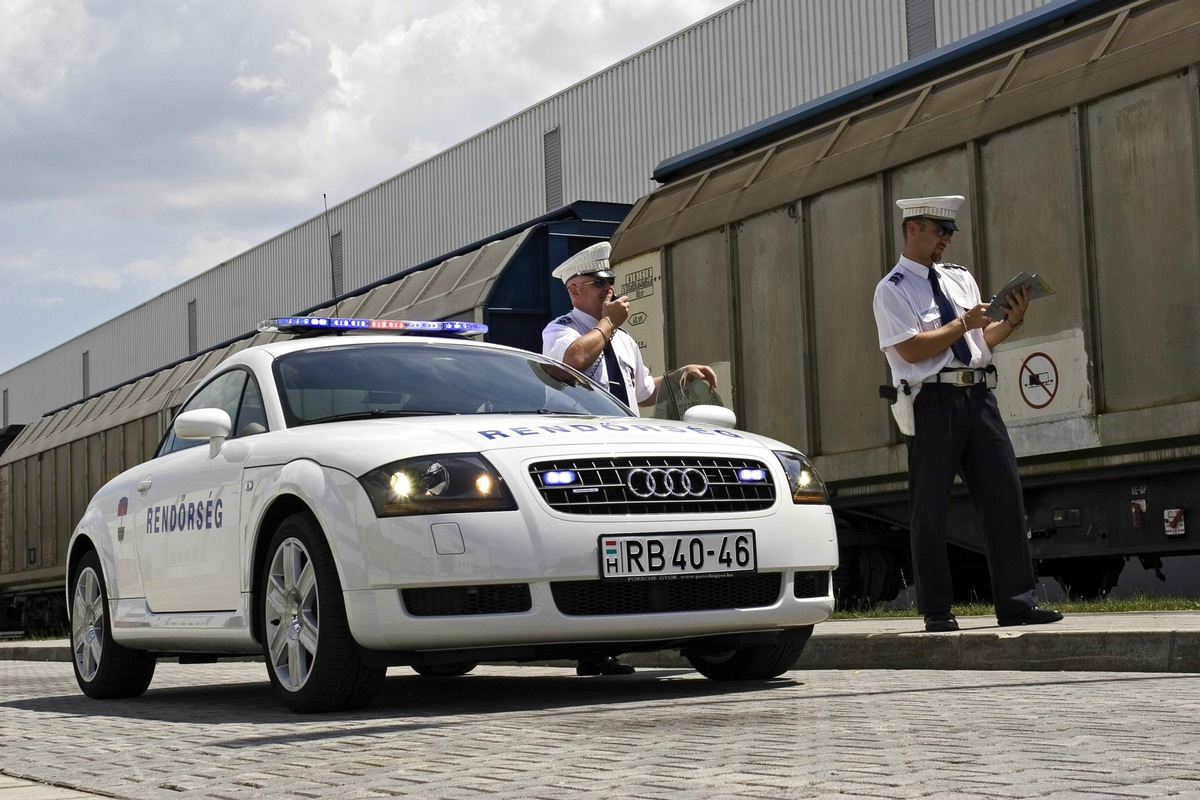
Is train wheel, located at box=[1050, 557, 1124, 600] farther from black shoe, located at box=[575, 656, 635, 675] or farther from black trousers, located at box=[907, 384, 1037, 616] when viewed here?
black shoe, located at box=[575, 656, 635, 675]

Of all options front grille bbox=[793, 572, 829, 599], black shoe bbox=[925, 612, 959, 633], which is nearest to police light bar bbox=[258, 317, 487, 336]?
front grille bbox=[793, 572, 829, 599]

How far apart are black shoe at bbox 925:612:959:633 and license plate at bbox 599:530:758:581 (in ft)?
5.41

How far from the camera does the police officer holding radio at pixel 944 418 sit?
7.30 metres

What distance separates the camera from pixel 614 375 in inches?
324

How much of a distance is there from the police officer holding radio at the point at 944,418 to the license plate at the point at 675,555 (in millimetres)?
1697

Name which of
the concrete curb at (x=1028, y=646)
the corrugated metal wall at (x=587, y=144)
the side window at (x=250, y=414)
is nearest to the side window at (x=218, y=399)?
the side window at (x=250, y=414)

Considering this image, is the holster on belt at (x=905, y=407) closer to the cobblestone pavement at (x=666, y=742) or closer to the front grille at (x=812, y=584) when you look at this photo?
the cobblestone pavement at (x=666, y=742)

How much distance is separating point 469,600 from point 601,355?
2.70m

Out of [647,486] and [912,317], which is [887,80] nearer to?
[912,317]

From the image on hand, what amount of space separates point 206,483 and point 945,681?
307cm

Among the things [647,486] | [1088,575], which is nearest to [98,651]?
[647,486]

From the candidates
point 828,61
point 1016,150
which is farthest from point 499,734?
point 828,61

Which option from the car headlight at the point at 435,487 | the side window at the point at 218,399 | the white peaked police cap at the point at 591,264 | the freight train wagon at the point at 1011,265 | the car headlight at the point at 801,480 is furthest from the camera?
the freight train wagon at the point at 1011,265

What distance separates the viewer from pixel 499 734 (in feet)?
16.6
